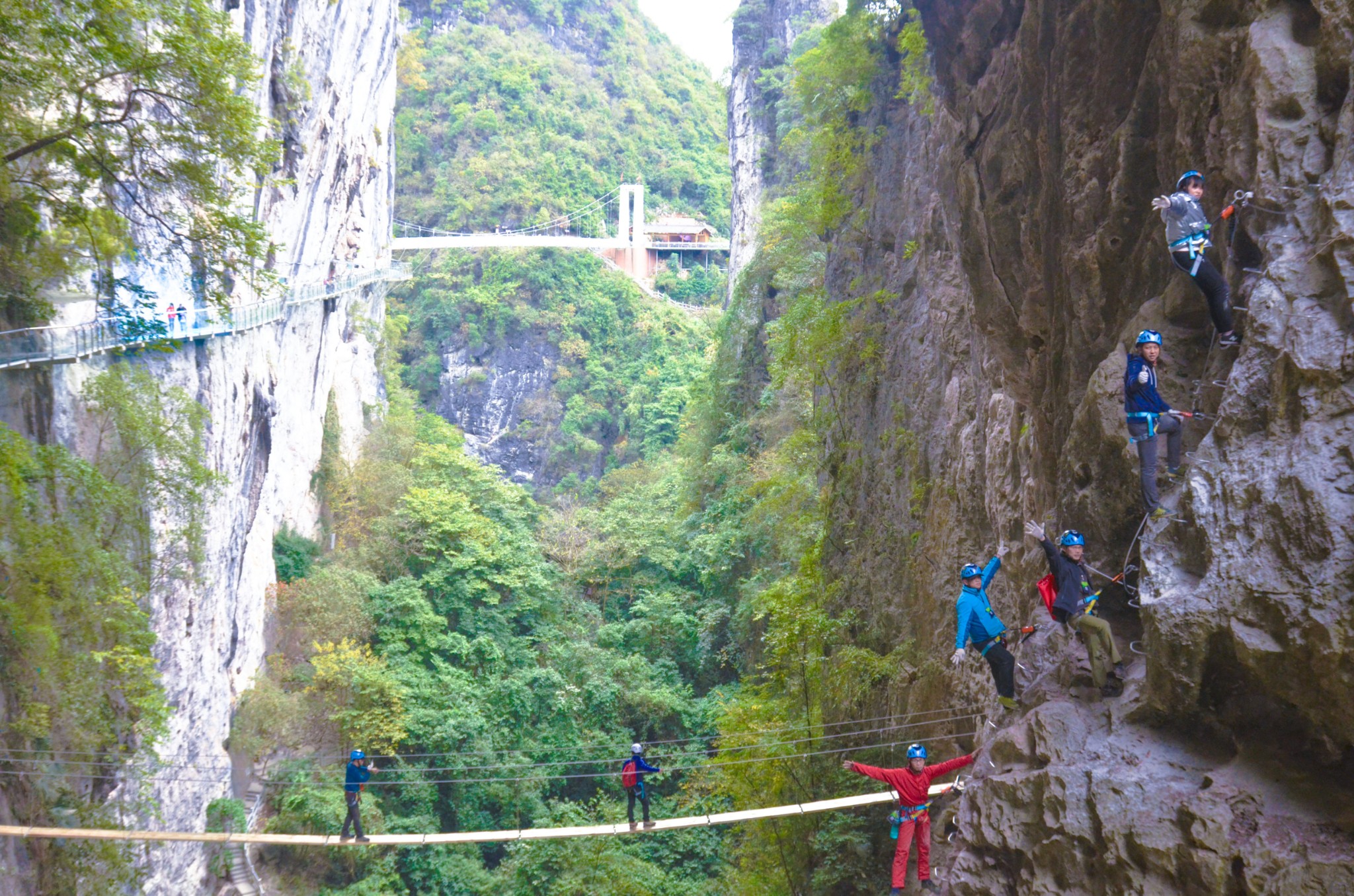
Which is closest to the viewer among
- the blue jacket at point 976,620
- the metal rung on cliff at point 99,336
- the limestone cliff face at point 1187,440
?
the limestone cliff face at point 1187,440

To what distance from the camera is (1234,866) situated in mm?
3580

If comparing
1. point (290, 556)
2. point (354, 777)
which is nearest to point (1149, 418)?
point (354, 777)

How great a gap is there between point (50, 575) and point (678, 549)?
1475 centimetres

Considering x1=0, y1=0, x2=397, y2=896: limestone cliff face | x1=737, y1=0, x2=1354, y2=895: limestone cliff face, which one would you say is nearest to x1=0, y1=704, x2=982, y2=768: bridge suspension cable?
x1=737, y1=0, x2=1354, y2=895: limestone cliff face

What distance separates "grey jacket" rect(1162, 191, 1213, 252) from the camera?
13.7 ft

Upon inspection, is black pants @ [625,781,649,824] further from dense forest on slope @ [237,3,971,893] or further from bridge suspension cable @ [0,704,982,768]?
dense forest on slope @ [237,3,971,893]

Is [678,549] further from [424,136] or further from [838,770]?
[424,136]

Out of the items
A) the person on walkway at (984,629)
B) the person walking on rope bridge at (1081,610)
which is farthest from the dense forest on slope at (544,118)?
the person walking on rope bridge at (1081,610)

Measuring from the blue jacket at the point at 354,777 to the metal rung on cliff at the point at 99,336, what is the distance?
13.1 feet

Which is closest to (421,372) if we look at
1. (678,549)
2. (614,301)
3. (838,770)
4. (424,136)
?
(614,301)

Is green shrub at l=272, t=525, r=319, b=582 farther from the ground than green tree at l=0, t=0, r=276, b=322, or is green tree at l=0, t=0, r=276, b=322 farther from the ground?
green tree at l=0, t=0, r=276, b=322

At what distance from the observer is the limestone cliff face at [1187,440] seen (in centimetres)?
354

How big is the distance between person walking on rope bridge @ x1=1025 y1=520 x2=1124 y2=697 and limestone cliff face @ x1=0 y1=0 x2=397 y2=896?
6.55 m

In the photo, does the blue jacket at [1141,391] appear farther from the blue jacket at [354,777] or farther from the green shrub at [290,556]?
the green shrub at [290,556]
